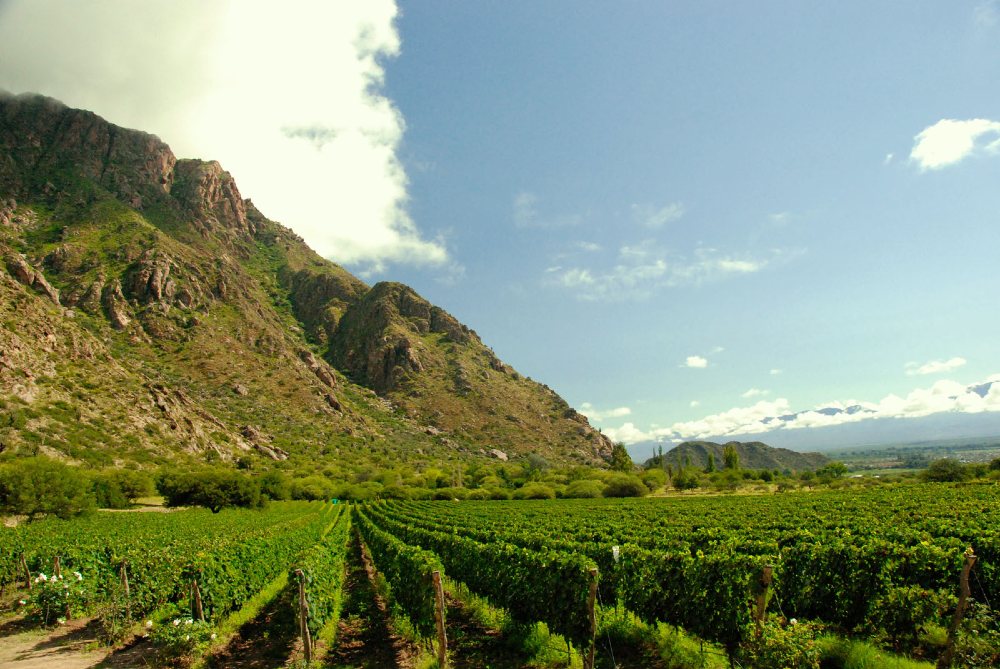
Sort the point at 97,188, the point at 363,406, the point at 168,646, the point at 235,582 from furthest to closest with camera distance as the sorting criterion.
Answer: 1. the point at 363,406
2. the point at 97,188
3. the point at 235,582
4. the point at 168,646

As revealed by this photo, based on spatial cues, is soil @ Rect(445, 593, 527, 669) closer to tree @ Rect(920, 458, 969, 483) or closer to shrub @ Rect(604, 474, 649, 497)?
shrub @ Rect(604, 474, 649, 497)

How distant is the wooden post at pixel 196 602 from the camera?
1337cm

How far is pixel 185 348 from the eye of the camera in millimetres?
115062

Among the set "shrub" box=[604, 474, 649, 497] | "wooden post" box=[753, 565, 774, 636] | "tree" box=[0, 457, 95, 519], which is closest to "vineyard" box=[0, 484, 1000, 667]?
"wooden post" box=[753, 565, 774, 636]

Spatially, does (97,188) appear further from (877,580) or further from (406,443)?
(877,580)

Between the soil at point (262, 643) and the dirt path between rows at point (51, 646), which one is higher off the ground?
the dirt path between rows at point (51, 646)

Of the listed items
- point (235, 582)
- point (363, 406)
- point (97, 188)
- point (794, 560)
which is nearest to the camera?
point (794, 560)

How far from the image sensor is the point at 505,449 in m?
137

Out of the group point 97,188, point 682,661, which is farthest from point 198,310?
point 682,661

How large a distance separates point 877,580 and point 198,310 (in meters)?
150

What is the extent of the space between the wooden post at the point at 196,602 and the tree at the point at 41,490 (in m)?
47.1

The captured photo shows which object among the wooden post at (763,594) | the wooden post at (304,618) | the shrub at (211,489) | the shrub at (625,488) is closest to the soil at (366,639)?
the wooden post at (304,618)

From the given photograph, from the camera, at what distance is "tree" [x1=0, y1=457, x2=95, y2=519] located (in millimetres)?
44094

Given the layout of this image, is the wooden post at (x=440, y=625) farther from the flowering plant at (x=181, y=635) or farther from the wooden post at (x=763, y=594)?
the wooden post at (x=763, y=594)
